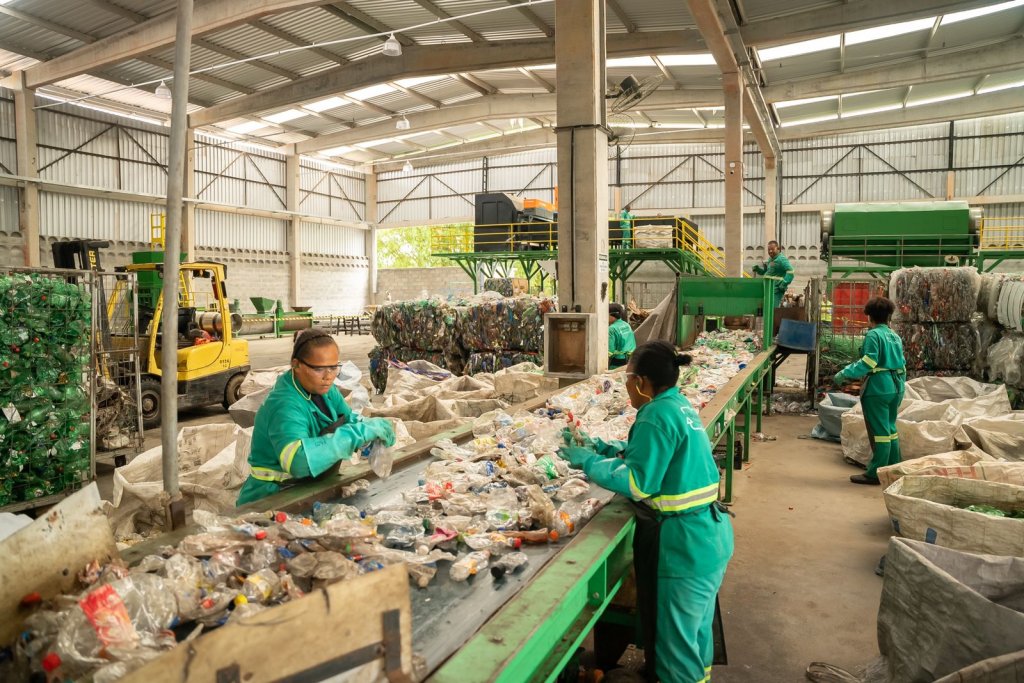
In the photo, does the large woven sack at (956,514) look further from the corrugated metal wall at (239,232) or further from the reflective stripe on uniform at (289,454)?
the corrugated metal wall at (239,232)

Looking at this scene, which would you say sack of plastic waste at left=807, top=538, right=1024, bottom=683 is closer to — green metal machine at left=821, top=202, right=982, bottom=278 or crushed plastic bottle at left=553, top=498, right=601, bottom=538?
crushed plastic bottle at left=553, top=498, right=601, bottom=538

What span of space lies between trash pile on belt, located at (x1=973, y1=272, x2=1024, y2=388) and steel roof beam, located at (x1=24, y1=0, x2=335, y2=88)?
11404 mm

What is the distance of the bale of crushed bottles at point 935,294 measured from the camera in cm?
927

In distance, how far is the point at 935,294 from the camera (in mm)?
9422

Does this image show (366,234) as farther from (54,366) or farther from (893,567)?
(893,567)

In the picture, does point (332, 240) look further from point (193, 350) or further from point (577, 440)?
point (577, 440)

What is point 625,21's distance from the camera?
13.2 metres

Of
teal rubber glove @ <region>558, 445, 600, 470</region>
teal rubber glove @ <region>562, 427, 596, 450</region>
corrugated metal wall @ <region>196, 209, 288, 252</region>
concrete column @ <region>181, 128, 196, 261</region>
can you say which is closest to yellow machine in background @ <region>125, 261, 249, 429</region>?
teal rubber glove @ <region>562, 427, 596, 450</region>

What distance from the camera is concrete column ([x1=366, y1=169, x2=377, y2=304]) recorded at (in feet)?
95.1

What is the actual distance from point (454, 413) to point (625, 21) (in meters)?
9.80

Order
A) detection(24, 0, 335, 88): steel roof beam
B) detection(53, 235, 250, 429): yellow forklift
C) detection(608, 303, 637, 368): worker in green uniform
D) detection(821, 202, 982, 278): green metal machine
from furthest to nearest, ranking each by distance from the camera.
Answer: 1. detection(24, 0, 335, 88): steel roof beam
2. detection(821, 202, 982, 278): green metal machine
3. detection(53, 235, 250, 429): yellow forklift
4. detection(608, 303, 637, 368): worker in green uniform

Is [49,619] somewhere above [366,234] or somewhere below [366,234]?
below

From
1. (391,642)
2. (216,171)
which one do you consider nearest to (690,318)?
(391,642)

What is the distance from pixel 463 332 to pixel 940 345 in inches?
290
